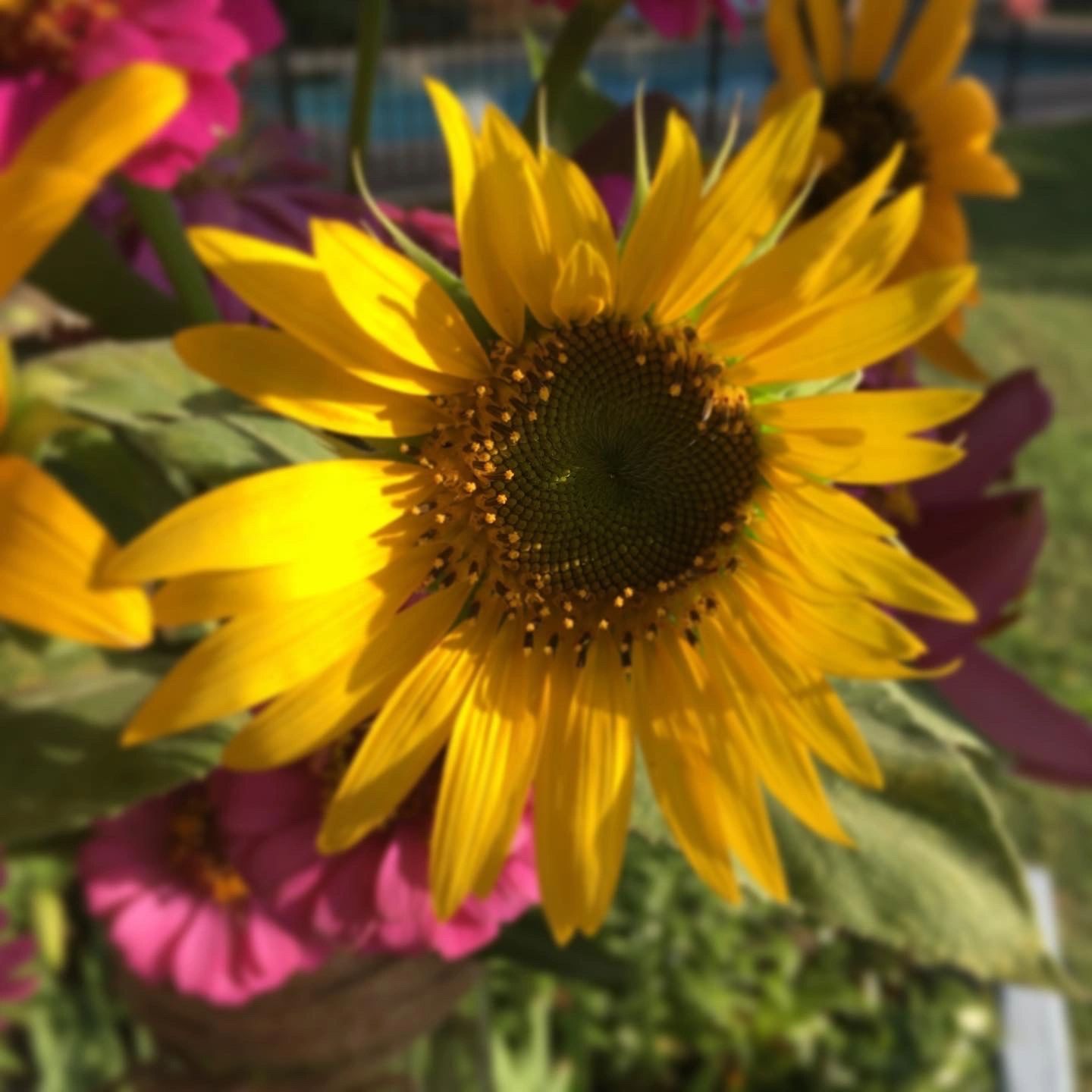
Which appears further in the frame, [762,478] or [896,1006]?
[896,1006]

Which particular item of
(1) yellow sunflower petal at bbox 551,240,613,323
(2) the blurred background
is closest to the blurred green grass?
(2) the blurred background

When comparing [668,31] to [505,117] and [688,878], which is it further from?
[688,878]

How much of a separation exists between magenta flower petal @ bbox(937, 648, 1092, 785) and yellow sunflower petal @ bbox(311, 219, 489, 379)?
0.64 feet

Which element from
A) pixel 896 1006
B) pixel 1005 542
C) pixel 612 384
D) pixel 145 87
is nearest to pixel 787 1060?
pixel 896 1006

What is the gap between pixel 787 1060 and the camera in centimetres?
100

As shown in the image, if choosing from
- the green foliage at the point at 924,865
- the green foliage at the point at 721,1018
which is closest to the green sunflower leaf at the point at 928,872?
the green foliage at the point at 924,865

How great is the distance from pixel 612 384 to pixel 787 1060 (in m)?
0.85

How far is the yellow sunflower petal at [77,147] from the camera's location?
18cm

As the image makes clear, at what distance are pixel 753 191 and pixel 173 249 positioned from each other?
15cm

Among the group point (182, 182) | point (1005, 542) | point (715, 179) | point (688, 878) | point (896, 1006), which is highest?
point (182, 182)

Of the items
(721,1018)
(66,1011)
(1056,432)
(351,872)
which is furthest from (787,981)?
(1056,432)

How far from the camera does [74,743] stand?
1.11 ft

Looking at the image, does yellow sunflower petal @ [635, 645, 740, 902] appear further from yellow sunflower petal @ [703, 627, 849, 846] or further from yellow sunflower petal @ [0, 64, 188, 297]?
yellow sunflower petal @ [0, 64, 188, 297]

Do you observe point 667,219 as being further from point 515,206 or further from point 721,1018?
point 721,1018
